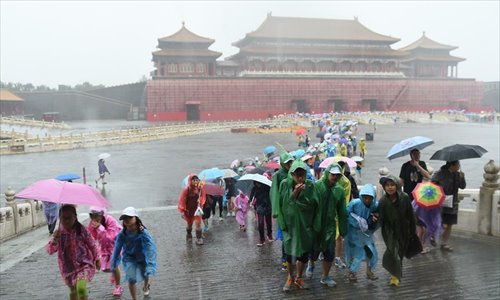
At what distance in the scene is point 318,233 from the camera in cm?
493

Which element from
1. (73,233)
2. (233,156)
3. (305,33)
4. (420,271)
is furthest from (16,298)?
(305,33)

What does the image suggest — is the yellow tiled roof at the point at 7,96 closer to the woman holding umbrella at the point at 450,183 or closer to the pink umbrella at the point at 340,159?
the pink umbrella at the point at 340,159

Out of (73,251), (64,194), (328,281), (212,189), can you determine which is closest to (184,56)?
(212,189)

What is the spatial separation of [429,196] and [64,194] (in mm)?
4502

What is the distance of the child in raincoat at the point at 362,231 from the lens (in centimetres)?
516

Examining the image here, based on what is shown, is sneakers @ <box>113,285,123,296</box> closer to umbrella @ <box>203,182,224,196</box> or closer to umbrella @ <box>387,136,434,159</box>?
umbrella @ <box>203,182,224,196</box>

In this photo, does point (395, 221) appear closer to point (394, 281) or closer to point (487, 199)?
point (394, 281)

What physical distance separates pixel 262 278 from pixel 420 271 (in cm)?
197

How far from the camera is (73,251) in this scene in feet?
14.7

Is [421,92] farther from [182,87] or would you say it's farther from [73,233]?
[73,233]

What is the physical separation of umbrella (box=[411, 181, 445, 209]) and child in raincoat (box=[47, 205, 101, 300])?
412 cm

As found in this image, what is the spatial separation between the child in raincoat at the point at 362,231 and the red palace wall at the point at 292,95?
4367cm

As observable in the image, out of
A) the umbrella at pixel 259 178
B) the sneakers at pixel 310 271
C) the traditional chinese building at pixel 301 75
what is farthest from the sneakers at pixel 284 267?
the traditional chinese building at pixel 301 75

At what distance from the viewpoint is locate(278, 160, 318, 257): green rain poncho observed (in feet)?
15.6
